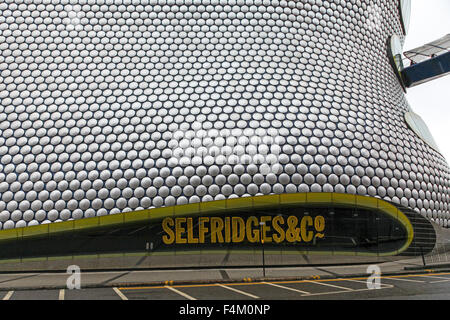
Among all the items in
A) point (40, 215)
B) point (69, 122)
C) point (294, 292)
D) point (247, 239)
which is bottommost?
point (294, 292)

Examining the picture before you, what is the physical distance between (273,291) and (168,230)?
6.39m

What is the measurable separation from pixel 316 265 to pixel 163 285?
5.76 m

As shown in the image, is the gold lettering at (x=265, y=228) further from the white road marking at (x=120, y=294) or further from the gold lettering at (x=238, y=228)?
the white road marking at (x=120, y=294)

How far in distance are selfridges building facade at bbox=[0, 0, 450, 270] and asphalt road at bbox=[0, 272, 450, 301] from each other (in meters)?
4.76

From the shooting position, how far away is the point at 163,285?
8.40 m

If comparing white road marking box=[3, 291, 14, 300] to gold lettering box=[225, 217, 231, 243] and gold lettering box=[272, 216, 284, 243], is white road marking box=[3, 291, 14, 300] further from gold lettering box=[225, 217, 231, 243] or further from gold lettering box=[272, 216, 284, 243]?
gold lettering box=[272, 216, 284, 243]

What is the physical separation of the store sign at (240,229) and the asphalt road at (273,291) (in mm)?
4132

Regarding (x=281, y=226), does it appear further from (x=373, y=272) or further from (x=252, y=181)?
(x=373, y=272)

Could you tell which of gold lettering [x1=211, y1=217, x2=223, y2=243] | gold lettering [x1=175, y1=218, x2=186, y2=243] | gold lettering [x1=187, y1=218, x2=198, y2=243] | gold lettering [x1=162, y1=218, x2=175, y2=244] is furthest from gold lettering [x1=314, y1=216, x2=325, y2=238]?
gold lettering [x1=162, y1=218, x2=175, y2=244]

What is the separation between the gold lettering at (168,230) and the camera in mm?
12703

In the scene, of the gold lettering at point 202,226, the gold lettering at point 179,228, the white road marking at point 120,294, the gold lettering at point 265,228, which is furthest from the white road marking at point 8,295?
the gold lettering at point 265,228

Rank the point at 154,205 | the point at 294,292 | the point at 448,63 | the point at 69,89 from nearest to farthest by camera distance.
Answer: the point at 294,292, the point at 154,205, the point at 69,89, the point at 448,63
